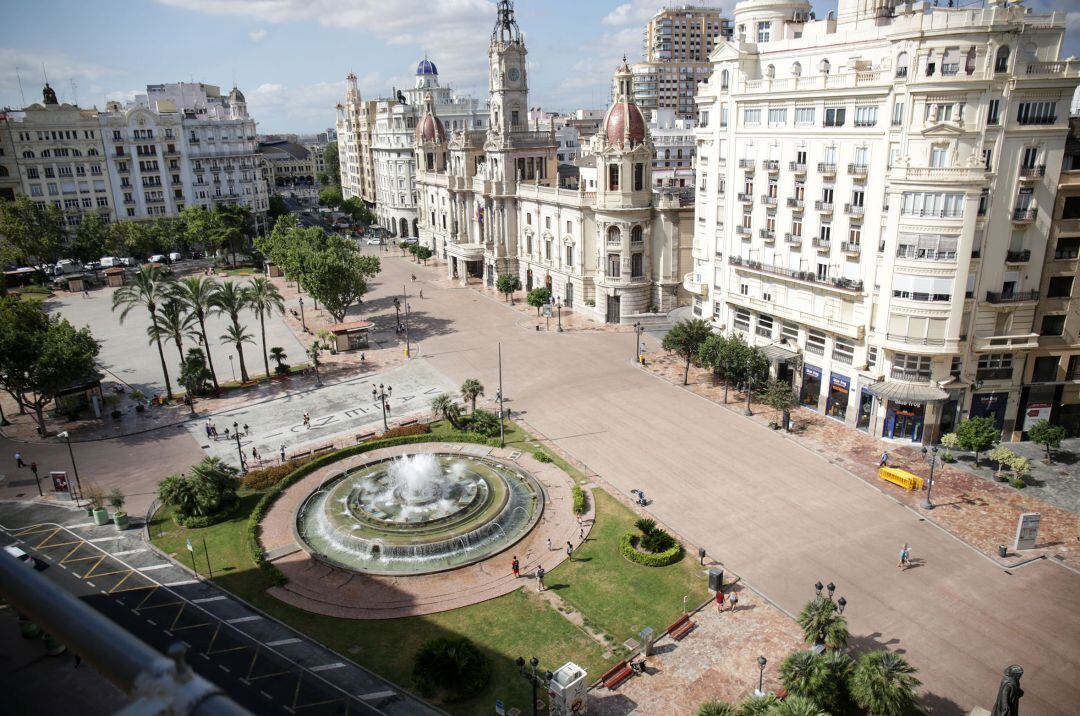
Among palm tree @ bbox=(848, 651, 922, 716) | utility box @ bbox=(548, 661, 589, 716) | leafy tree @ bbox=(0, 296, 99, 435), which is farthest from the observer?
leafy tree @ bbox=(0, 296, 99, 435)

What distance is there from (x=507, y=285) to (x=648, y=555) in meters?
63.1

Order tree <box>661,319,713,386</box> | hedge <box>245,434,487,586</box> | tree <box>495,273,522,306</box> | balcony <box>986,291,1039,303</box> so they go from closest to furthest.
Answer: hedge <box>245,434,487,586</box> < balcony <box>986,291,1039,303</box> < tree <box>661,319,713,386</box> < tree <box>495,273,522,306</box>

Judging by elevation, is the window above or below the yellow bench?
above

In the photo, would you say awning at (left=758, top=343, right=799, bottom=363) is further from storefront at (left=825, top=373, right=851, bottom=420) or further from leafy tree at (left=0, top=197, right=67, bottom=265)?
leafy tree at (left=0, top=197, right=67, bottom=265)

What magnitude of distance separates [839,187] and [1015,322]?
15.9 meters

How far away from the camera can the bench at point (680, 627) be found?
36.5 m

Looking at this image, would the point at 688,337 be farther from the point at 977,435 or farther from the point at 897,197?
the point at 977,435

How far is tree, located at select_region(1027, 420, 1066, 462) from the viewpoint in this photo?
167 feet

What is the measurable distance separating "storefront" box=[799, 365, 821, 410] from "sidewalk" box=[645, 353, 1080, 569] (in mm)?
1262

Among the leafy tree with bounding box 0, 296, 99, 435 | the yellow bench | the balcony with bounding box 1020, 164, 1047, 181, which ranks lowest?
the yellow bench

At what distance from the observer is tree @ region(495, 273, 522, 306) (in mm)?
100500

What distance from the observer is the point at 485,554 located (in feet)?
143

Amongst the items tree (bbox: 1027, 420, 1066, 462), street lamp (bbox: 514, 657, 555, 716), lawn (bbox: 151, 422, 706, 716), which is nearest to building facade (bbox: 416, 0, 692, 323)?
tree (bbox: 1027, 420, 1066, 462)

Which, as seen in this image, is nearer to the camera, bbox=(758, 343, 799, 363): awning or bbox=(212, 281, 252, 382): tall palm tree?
bbox=(758, 343, 799, 363): awning
